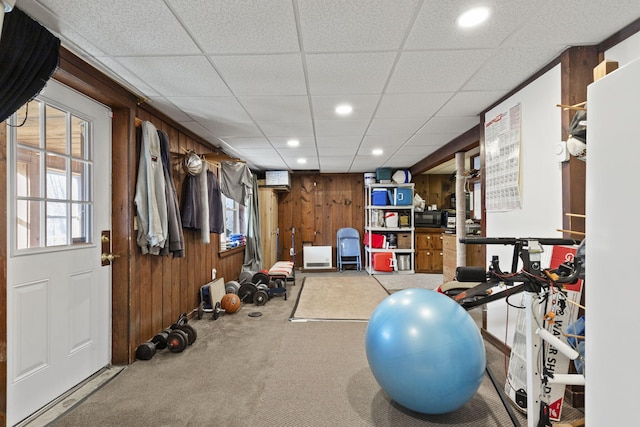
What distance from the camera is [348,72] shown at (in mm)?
2066

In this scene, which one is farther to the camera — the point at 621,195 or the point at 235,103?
the point at 235,103

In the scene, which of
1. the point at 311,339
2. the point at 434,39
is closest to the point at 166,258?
the point at 311,339

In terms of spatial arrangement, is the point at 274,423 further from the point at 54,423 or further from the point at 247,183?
the point at 247,183

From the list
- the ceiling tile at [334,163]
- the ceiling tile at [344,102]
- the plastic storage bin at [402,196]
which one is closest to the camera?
the ceiling tile at [344,102]

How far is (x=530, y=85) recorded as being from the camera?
2158 millimetres

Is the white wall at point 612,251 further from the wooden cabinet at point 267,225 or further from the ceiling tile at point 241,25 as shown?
the wooden cabinet at point 267,225

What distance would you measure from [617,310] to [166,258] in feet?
10.6

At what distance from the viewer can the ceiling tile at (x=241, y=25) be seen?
1402mm

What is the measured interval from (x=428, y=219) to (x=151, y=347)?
556 centimetres

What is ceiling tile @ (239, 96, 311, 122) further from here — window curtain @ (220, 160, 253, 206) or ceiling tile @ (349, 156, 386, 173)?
ceiling tile @ (349, 156, 386, 173)

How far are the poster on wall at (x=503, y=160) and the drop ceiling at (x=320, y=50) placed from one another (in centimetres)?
23

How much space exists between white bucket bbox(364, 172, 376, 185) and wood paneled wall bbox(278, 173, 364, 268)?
0.36 m

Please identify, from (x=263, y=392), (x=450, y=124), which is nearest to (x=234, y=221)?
(x=263, y=392)

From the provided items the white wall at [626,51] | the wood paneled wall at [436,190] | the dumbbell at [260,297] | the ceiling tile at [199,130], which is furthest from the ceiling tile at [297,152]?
the white wall at [626,51]
